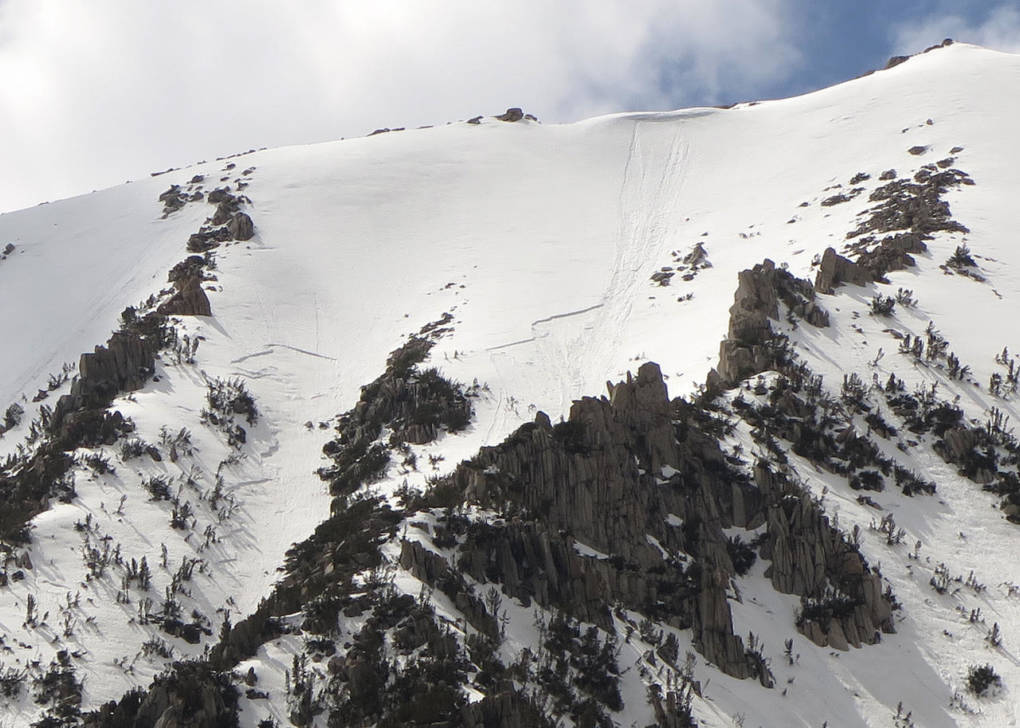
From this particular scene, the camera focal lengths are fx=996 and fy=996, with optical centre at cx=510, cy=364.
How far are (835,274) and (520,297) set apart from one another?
656 inches

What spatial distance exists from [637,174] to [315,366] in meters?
36.2

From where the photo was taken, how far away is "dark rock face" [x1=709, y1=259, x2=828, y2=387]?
37.7m

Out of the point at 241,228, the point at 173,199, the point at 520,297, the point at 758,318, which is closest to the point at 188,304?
the point at 241,228

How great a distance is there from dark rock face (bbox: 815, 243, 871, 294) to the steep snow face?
2.56ft

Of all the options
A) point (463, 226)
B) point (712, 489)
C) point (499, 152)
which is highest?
point (499, 152)

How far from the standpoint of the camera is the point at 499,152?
81125mm

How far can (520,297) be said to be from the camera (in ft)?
174

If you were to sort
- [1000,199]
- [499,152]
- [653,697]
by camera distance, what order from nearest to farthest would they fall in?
[653,697] < [1000,199] < [499,152]

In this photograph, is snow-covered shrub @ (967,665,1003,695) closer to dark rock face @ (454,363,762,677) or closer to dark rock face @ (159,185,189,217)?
dark rock face @ (454,363,762,677)

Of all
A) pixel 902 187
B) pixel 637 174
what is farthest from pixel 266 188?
pixel 902 187

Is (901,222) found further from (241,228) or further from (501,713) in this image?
(501,713)

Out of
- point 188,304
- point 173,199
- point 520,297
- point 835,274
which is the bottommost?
point 835,274

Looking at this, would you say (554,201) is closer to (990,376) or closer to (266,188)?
(266,188)

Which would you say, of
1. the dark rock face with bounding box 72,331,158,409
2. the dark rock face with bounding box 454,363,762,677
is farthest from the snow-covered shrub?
the dark rock face with bounding box 72,331,158,409
